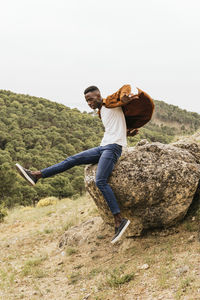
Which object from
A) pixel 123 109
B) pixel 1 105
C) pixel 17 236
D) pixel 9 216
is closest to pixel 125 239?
pixel 123 109

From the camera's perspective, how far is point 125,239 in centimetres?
505

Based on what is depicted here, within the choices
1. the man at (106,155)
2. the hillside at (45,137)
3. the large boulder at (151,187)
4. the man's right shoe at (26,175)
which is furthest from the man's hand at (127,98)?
the hillside at (45,137)

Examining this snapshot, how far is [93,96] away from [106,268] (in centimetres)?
296

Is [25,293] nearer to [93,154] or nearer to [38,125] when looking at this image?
[93,154]

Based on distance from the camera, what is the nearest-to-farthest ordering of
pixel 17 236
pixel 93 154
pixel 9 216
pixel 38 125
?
pixel 93 154 < pixel 17 236 < pixel 9 216 < pixel 38 125

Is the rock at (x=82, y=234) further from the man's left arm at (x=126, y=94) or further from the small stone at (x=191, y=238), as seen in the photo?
the man's left arm at (x=126, y=94)

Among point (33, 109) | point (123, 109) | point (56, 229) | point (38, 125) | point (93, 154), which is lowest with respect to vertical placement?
point (56, 229)

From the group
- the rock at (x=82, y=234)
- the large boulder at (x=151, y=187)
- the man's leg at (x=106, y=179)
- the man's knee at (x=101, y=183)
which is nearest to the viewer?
the man's leg at (x=106, y=179)

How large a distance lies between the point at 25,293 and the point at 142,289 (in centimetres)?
200

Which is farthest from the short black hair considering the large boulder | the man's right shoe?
the man's right shoe

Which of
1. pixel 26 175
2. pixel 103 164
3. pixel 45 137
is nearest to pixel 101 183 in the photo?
pixel 103 164

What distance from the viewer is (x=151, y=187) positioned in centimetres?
450

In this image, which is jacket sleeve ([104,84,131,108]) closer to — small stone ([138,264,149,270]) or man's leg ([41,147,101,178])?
man's leg ([41,147,101,178])

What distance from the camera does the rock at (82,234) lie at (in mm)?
5891
